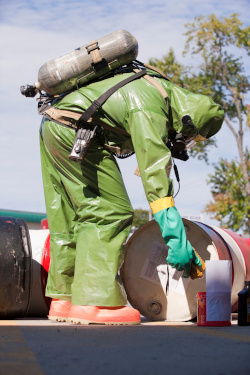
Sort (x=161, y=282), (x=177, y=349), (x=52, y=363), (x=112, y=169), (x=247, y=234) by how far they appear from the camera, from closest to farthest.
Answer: (x=52, y=363) → (x=177, y=349) → (x=112, y=169) → (x=161, y=282) → (x=247, y=234)

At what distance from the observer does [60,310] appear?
187 inches

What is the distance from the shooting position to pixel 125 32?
448 cm

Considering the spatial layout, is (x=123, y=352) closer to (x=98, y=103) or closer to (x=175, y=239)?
(x=175, y=239)

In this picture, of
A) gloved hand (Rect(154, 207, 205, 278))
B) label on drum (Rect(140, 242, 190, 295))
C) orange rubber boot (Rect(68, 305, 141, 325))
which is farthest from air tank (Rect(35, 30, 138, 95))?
orange rubber boot (Rect(68, 305, 141, 325))

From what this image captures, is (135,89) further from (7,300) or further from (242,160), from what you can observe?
(242,160)

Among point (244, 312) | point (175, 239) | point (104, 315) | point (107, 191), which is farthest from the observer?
point (107, 191)

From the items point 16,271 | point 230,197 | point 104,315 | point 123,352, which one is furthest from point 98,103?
point 230,197

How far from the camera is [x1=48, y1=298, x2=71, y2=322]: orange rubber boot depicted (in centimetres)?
472

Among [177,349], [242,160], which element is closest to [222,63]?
[242,160]

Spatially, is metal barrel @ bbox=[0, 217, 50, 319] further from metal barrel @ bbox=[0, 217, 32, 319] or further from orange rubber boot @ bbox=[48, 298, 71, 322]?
orange rubber boot @ bbox=[48, 298, 71, 322]

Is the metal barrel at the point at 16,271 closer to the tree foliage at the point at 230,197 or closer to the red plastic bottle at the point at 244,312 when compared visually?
the red plastic bottle at the point at 244,312

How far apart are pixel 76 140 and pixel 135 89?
1.74 feet

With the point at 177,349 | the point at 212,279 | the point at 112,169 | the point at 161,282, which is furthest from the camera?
the point at 161,282

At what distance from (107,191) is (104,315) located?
88 cm
